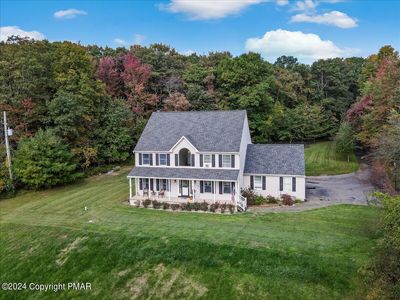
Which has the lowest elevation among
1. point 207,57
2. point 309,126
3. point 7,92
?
point 309,126

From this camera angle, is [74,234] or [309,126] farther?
[309,126]

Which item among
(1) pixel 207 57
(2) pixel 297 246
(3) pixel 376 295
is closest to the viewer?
(3) pixel 376 295

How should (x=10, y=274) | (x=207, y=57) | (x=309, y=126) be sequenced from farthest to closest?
1. (x=207, y=57)
2. (x=309, y=126)
3. (x=10, y=274)

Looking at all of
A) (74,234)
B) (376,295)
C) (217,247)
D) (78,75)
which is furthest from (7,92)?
(376,295)

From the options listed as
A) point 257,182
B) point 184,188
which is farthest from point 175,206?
point 257,182

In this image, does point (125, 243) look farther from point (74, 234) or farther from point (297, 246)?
point (297, 246)

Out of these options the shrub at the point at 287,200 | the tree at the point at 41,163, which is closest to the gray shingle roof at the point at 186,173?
→ the shrub at the point at 287,200
